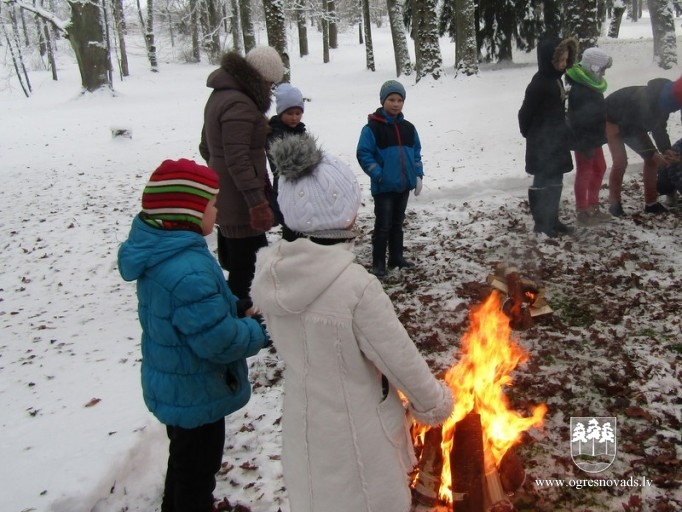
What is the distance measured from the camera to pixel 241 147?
4016 millimetres

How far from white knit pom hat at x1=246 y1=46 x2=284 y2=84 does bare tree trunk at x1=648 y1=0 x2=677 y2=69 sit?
1905cm

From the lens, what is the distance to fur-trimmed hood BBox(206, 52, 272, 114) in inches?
159

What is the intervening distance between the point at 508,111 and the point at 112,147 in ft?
34.5

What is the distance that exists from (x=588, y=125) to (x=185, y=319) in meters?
5.99

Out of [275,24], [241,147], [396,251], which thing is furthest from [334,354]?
[275,24]

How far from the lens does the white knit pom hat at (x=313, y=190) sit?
200 cm

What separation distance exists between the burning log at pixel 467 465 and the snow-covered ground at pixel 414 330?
0.50m

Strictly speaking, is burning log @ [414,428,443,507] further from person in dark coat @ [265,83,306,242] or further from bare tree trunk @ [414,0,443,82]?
bare tree trunk @ [414,0,443,82]

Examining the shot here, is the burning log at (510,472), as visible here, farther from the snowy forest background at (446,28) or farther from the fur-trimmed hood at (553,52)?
the snowy forest background at (446,28)

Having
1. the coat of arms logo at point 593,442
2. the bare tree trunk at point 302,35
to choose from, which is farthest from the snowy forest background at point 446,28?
the coat of arms logo at point 593,442

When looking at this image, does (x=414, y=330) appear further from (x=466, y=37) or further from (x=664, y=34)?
(x=664, y=34)

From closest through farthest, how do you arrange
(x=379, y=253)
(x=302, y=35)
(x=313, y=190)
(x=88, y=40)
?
(x=313, y=190) < (x=379, y=253) < (x=88, y=40) < (x=302, y=35)

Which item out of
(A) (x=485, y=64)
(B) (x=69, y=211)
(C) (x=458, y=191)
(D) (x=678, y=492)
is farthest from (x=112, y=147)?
(A) (x=485, y=64)

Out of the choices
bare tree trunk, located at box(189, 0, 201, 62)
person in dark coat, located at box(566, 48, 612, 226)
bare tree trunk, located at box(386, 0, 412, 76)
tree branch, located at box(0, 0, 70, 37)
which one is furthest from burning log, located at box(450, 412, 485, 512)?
bare tree trunk, located at box(189, 0, 201, 62)
